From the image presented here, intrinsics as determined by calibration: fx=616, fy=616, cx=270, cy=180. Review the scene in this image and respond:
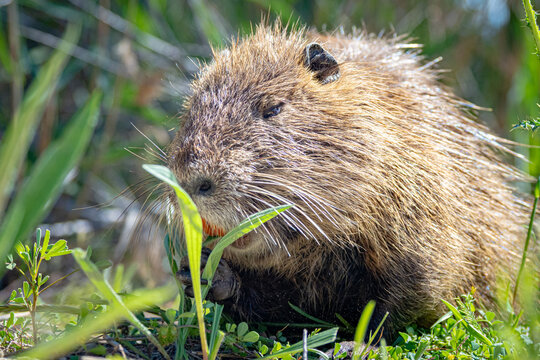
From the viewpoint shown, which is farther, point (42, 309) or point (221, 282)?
point (221, 282)

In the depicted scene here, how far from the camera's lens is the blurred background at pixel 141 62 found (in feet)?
13.4

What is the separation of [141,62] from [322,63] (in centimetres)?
283

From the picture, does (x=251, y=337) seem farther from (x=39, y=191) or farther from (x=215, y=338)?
(x=39, y=191)

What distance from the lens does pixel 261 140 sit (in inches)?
78.7

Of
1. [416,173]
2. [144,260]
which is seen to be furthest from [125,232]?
[416,173]

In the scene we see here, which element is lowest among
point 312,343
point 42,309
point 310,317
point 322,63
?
point 310,317

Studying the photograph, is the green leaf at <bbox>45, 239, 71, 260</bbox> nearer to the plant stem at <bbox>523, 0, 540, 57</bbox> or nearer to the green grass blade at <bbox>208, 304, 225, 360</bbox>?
the green grass blade at <bbox>208, 304, 225, 360</bbox>

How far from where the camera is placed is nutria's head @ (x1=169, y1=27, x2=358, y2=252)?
5.98 ft

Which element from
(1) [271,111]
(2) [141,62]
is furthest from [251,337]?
(2) [141,62]

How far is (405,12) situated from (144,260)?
298 centimetres

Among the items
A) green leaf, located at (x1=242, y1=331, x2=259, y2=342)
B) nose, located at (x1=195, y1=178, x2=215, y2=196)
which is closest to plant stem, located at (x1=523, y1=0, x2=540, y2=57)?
nose, located at (x1=195, y1=178, x2=215, y2=196)

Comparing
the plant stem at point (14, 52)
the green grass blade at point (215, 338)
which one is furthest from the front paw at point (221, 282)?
the plant stem at point (14, 52)

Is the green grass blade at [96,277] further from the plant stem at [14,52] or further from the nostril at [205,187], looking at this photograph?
the plant stem at [14,52]

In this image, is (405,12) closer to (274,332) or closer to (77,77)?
(77,77)
